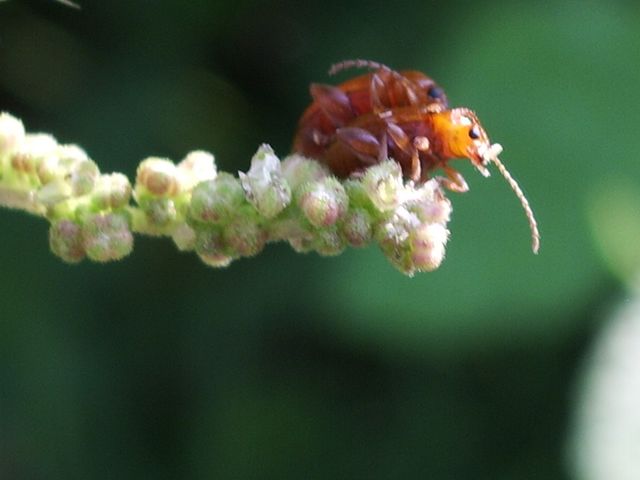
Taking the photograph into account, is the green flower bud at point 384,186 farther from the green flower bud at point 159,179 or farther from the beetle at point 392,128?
the green flower bud at point 159,179

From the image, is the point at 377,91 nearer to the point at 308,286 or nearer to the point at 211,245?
the point at 211,245

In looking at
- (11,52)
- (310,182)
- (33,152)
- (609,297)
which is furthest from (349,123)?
(11,52)

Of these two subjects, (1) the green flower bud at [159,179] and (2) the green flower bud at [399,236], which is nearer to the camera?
(2) the green flower bud at [399,236]

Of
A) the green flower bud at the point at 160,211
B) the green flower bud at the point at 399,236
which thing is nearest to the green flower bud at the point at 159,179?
the green flower bud at the point at 160,211

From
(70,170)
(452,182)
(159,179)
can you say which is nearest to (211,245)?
(159,179)

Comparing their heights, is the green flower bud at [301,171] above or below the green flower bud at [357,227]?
above

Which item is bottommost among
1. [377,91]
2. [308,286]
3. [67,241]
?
[308,286]

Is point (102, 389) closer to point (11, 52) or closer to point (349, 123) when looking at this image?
point (11, 52)

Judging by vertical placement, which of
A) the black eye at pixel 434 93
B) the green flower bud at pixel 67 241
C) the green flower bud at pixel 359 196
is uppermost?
the black eye at pixel 434 93
